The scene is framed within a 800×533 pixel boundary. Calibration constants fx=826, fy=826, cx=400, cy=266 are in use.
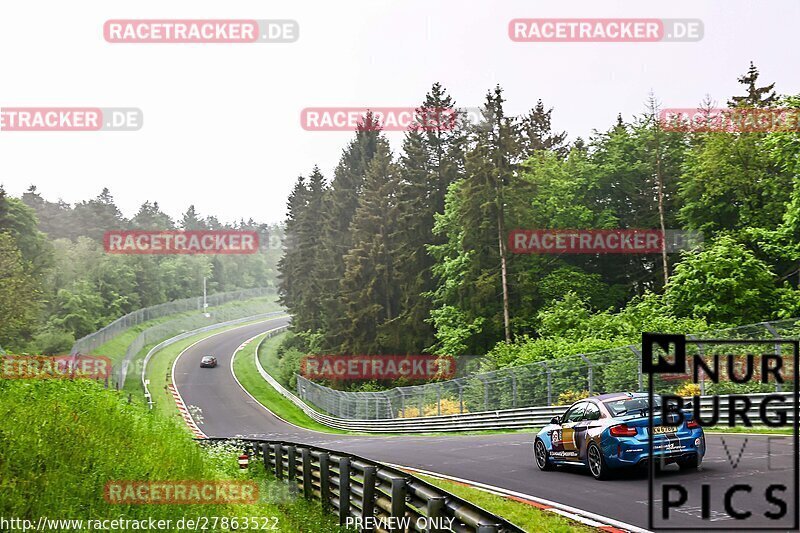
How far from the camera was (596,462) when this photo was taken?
14.1 meters

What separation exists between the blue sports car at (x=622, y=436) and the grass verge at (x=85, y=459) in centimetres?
454

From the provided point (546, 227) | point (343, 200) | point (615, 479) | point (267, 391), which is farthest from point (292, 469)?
point (343, 200)

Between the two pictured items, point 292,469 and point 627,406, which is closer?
point 627,406

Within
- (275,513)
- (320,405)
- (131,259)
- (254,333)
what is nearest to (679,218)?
(320,405)

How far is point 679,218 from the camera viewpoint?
162ft

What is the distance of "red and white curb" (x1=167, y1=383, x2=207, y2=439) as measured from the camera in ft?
172

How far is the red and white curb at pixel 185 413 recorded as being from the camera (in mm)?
52556

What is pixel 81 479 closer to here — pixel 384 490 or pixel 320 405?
pixel 384 490

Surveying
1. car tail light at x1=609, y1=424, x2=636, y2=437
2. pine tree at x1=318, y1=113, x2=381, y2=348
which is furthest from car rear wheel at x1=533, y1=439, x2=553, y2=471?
pine tree at x1=318, y1=113, x2=381, y2=348

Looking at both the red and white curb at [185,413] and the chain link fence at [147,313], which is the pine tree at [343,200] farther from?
the chain link fence at [147,313]

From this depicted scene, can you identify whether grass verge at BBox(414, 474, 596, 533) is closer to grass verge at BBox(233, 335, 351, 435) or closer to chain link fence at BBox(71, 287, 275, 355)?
grass verge at BBox(233, 335, 351, 435)

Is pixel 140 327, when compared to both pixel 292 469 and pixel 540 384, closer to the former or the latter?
pixel 540 384

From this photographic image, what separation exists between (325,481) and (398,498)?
456 centimetres

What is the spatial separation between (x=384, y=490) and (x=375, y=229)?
52.3 metres
